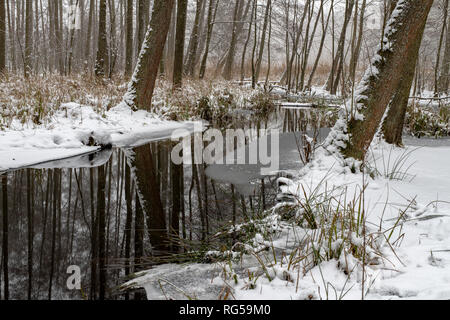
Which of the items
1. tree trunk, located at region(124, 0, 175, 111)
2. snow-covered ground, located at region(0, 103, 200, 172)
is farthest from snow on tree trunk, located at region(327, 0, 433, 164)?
tree trunk, located at region(124, 0, 175, 111)

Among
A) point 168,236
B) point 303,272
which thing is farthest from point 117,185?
point 303,272

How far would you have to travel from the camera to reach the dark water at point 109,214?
95.1 inches

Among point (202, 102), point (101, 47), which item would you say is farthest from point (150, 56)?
point (101, 47)

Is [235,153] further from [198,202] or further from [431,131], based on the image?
[431,131]

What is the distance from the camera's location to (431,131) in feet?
27.0

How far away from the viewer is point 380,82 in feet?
13.8

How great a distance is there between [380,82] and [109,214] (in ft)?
11.0

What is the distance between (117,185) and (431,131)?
7192 mm

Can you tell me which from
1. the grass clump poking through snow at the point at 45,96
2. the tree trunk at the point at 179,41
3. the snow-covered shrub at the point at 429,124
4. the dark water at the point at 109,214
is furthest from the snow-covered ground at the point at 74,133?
the snow-covered shrub at the point at 429,124

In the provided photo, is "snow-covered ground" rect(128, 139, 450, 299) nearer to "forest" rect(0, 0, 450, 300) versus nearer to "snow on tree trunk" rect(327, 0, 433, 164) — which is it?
"forest" rect(0, 0, 450, 300)

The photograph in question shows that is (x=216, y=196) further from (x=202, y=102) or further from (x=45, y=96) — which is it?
(x=202, y=102)

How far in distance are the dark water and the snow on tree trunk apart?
103 cm

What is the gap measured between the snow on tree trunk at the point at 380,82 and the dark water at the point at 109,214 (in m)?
1.03

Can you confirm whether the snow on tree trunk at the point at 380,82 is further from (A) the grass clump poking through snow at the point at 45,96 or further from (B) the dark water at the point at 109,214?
(A) the grass clump poking through snow at the point at 45,96
